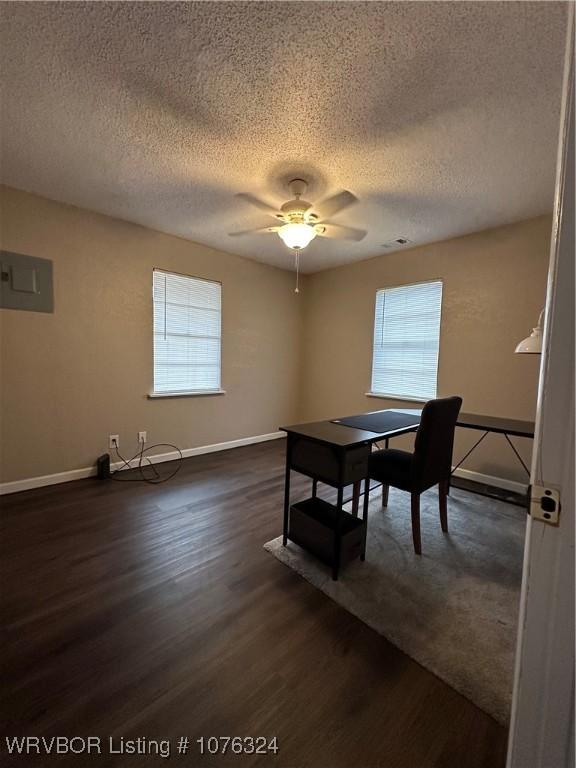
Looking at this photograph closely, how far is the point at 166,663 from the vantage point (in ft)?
4.21

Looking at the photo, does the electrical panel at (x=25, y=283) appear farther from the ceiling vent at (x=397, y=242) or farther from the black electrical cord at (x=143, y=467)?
the ceiling vent at (x=397, y=242)

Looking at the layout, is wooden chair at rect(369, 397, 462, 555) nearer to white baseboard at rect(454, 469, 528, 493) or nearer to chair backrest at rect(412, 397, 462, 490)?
chair backrest at rect(412, 397, 462, 490)

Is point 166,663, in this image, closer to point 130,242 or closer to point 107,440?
point 107,440

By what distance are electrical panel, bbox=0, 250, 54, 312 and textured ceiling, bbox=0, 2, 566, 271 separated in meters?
0.59

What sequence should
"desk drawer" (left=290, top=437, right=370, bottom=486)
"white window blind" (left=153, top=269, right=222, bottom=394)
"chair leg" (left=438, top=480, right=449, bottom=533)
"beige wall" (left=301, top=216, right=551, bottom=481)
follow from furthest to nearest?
"white window blind" (left=153, top=269, right=222, bottom=394), "beige wall" (left=301, top=216, right=551, bottom=481), "chair leg" (left=438, top=480, right=449, bottom=533), "desk drawer" (left=290, top=437, right=370, bottom=486)

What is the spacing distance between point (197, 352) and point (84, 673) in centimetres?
310

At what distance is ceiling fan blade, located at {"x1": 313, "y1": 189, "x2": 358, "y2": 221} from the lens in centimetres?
249

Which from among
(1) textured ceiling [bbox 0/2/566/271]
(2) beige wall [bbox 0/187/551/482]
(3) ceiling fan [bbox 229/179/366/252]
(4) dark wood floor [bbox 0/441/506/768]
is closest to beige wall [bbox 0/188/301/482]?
(2) beige wall [bbox 0/187/551/482]

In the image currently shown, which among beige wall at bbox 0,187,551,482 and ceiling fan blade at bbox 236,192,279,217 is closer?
ceiling fan blade at bbox 236,192,279,217

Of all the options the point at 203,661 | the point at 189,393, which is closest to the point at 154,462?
the point at 189,393

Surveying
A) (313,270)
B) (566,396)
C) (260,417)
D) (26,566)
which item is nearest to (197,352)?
(260,417)

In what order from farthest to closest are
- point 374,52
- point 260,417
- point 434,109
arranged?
point 260,417, point 434,109, point 374,52

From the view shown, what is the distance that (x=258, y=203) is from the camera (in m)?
2.67

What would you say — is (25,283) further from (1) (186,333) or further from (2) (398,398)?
(2) (398,398)
